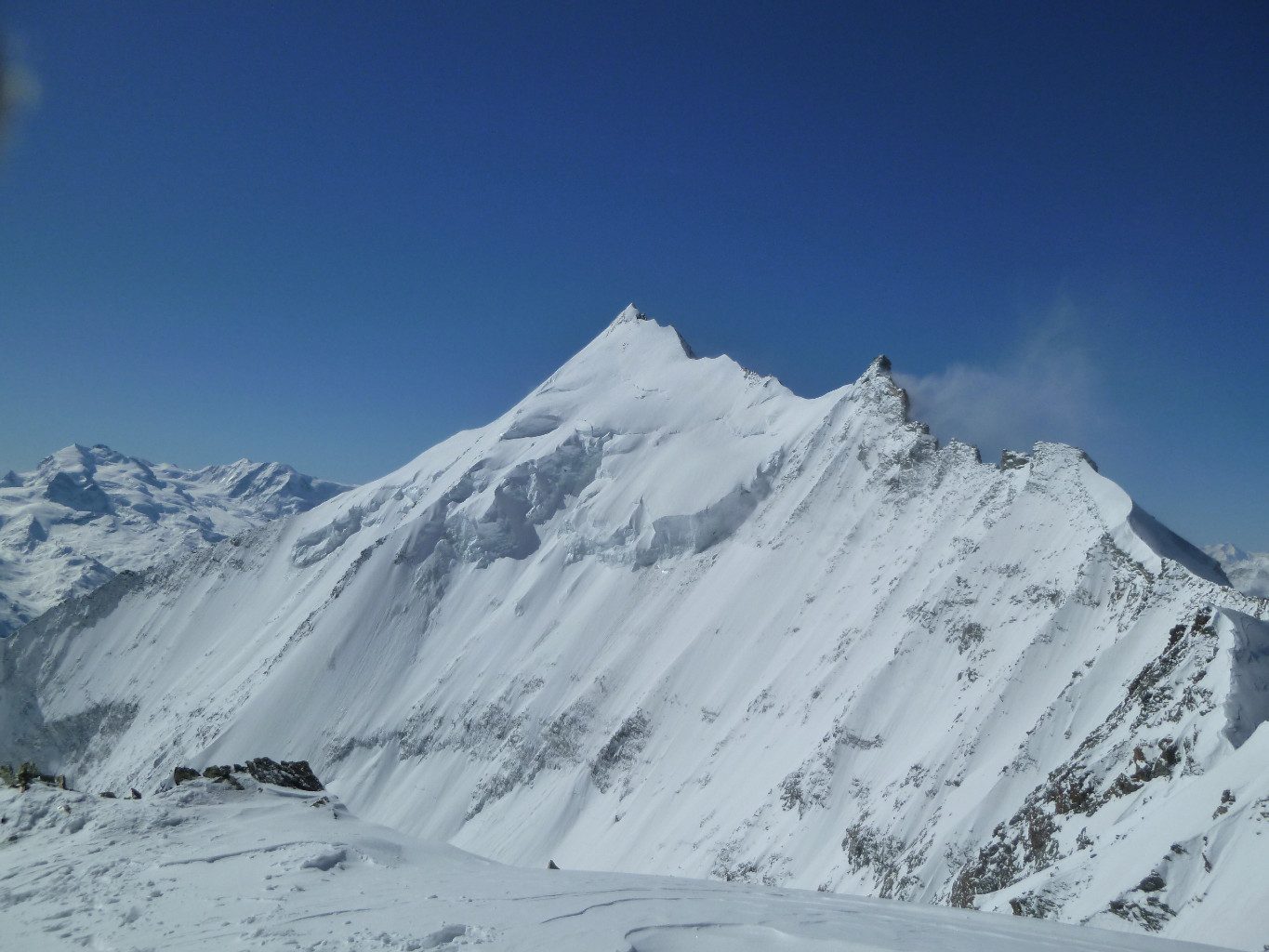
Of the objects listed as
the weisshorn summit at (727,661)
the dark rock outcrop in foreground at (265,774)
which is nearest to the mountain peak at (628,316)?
the weisshorn summit at (727,661)

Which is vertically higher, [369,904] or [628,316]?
[628,316]

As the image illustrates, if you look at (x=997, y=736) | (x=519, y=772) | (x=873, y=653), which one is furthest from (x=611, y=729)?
(x=997, y=736)

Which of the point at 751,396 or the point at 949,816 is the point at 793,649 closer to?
the point at 949,816

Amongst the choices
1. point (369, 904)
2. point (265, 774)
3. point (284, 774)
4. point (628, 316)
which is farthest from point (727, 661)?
point (628, 316)

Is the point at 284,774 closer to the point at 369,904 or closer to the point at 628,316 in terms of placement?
the point at 369,904

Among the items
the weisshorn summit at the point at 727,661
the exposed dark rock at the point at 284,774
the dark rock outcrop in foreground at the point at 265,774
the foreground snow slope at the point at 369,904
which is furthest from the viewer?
the weisshorn summit at the point at 727,661

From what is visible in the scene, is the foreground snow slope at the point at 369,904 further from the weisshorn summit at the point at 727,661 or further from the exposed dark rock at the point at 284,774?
the weisshorn summit at the point at 727,661
